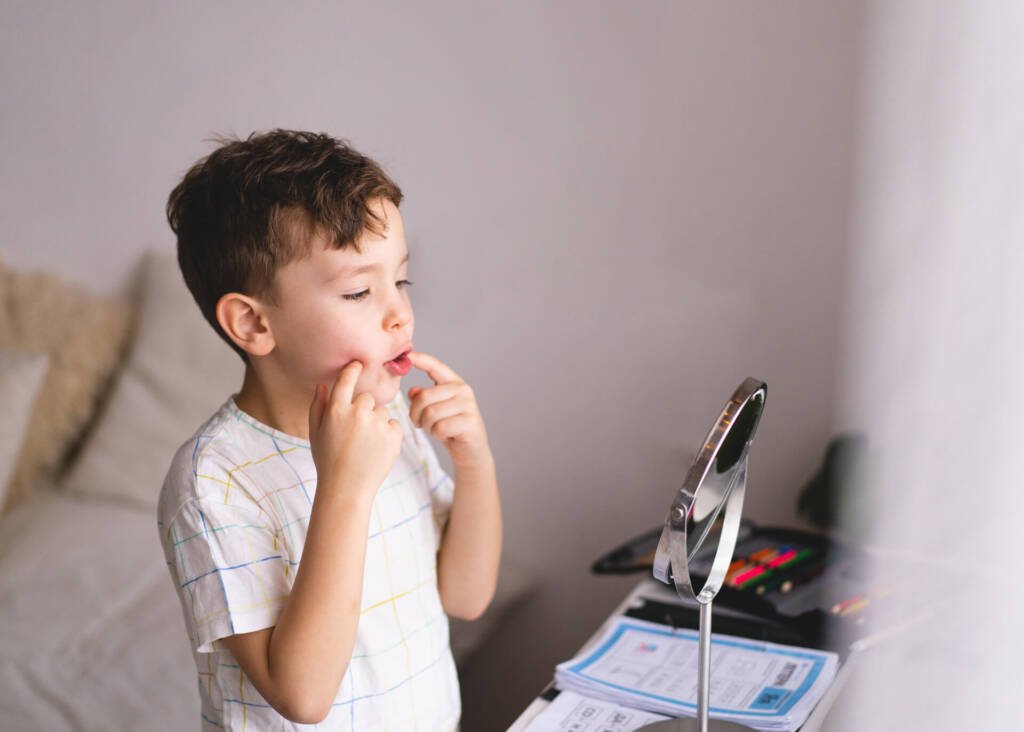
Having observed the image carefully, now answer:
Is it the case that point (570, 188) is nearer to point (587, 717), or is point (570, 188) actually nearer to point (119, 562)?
point (587, 717)

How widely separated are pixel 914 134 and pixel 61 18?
63.9 inches

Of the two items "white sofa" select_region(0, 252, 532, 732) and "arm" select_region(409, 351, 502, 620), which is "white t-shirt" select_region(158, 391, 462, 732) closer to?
"arm" select_region(409, 351, 502, 620)

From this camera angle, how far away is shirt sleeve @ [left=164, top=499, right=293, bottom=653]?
85 centimetres

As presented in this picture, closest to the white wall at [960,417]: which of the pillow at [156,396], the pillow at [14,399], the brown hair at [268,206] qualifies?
the brown hair at [268,206]

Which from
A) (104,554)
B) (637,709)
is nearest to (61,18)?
(104,554)

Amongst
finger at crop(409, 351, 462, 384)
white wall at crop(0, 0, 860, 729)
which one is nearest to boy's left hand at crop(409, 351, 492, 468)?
finger at crop(409, 351, 462, 384)

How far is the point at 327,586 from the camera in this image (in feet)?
2.72

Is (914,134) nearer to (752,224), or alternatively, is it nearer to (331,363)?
(752,224)

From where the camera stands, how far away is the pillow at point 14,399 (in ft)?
6.02

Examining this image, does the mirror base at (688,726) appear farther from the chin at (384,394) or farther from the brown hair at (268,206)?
the brown hair at (268,206)

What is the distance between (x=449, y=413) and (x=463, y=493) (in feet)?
0.33

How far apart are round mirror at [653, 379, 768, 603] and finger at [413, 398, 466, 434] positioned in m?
0.26

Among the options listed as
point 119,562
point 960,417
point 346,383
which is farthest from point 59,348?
point 960,417

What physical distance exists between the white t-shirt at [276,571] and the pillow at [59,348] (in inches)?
46.9
